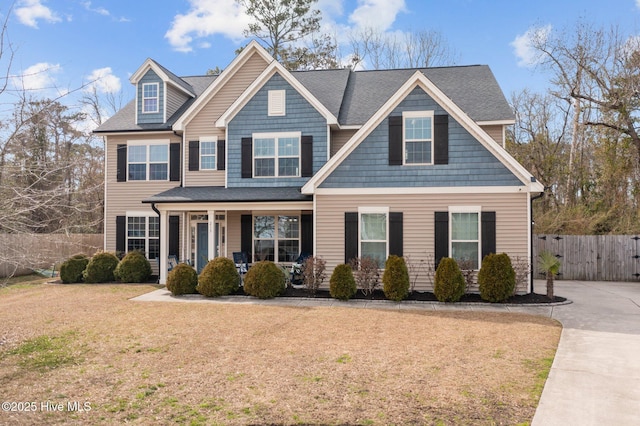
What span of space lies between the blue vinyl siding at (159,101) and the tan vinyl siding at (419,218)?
831 cm

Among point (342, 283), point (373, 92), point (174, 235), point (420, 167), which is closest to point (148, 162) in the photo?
point (174, 235)

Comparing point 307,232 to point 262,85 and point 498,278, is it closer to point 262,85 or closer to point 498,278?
point 262,85

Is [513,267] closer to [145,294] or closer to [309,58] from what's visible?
[145,294]

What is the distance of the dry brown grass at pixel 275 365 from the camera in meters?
4.89

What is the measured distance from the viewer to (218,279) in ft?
41.5

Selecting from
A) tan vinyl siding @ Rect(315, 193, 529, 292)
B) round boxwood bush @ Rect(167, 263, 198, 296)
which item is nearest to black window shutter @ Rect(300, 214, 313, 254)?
tan vinyl siding @ Rect(315, 193, 529, 292)

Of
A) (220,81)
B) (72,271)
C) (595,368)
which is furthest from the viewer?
(220,81)

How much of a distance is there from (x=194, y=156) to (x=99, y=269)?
525cm

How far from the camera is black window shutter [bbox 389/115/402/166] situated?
1321cm

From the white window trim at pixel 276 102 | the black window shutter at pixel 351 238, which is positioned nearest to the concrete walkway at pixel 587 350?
the black window shutter at pixel 351 238

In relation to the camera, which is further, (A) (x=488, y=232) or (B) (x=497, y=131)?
(B) (x=497, y=131)

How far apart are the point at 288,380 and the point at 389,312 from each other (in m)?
5.27

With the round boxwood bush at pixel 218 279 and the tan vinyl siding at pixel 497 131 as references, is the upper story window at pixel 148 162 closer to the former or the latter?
the round boxwood bush at pixel 218 279

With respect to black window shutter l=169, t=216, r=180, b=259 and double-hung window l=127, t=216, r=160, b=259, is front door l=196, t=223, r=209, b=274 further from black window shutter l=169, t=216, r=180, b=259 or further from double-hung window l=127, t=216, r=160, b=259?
double-hung window l=127, t=216, r=160, b=259
